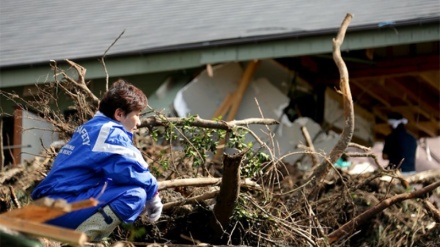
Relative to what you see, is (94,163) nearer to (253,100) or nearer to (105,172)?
(105,172)

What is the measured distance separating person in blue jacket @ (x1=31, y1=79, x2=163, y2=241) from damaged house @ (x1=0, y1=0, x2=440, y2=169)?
634 cm

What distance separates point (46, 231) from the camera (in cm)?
425

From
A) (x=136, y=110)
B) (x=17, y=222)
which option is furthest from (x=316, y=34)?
(x=17, y=222)

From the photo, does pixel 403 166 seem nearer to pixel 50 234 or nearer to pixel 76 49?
pixel 76 49

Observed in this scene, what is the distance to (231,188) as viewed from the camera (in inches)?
297

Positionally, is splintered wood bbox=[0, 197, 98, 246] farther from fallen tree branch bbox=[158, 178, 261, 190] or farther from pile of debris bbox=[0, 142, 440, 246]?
fallen tree branch bbox=[158, 178, 261, 190]

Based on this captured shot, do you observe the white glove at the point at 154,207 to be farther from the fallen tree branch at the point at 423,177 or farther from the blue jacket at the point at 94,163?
the fallen tree branch at the point at 423,177

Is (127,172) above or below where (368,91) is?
above

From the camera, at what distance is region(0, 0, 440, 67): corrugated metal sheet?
13562 millimetres

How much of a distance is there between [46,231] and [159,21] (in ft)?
36.5

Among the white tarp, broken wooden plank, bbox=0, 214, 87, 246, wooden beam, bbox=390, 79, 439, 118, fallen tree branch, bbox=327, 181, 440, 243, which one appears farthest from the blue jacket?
wooden beam, bbox=390, 79, 439, 118

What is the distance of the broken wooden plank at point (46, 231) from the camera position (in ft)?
13.6

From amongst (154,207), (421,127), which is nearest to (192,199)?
Result: (154,207)

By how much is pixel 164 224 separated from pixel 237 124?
1.34 m
